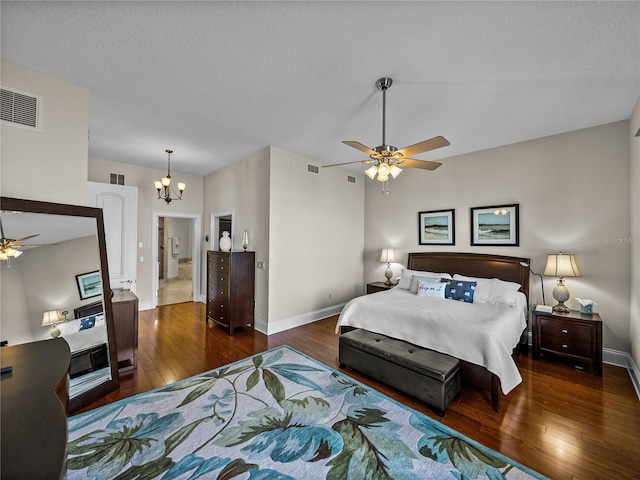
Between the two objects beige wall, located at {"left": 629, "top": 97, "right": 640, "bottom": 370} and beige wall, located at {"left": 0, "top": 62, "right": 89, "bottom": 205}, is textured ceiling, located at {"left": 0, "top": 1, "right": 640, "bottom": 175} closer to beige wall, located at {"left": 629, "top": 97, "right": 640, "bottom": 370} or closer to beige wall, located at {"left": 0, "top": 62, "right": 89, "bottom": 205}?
beige wall, located at {"left": 0, "top": 62, "right": 89, "bottom": 205}

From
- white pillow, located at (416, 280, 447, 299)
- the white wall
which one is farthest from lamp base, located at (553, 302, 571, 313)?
the white wall

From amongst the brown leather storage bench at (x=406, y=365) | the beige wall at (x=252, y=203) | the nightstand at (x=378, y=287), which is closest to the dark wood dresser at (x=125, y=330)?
the beige wall at (x=252, y=203)

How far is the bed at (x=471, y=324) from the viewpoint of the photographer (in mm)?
2434

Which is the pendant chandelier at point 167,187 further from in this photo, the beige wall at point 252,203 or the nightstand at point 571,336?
the nightstand at point 571,336

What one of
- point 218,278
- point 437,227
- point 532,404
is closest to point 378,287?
point 437,227

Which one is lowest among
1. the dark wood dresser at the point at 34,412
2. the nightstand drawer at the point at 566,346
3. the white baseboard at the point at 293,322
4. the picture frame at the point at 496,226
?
the white baseboard at the point at 293,322

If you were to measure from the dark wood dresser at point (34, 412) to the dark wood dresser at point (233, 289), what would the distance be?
2.81 meters

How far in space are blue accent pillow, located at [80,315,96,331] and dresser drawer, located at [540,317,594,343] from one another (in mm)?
5211

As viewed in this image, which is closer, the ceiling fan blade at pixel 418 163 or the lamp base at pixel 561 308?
the ceiling fan blade at pixel 418 163

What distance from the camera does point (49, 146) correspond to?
252cm

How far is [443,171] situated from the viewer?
16.0 ft

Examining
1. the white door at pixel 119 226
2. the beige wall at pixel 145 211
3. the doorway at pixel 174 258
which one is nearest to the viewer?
the white door at pixel 119 226

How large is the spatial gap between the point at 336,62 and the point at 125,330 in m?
3.73

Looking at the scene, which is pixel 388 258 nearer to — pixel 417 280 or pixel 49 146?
pixel 417 280
